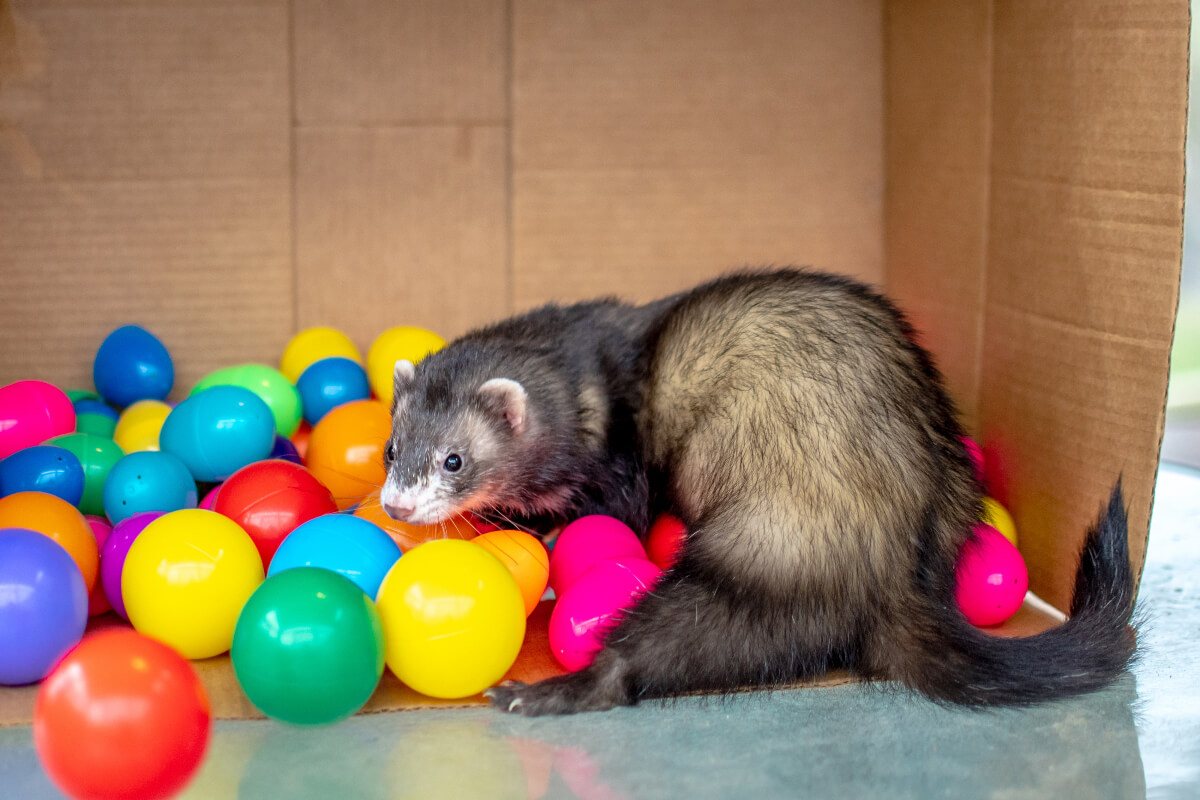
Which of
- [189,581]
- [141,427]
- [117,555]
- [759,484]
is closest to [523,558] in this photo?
[759,484]

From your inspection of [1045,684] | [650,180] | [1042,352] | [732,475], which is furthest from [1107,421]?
[650,180]

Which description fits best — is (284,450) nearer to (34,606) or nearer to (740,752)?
(34,606)

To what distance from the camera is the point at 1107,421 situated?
7.80 feet

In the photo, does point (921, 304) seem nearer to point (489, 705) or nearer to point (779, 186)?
point (779, 186)

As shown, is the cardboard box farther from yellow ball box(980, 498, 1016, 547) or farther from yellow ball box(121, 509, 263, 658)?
yellow ball box(121, 509, 263, 658)

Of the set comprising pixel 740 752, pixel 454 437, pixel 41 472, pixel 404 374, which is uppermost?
pixel 404 374

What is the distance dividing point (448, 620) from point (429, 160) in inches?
78.3

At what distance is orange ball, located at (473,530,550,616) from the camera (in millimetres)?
2379

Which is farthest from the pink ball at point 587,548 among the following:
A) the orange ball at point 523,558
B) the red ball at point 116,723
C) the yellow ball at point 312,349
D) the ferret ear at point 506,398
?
the yellow ball at point 312,349

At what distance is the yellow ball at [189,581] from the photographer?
2131mm

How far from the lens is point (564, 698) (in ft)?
6.61

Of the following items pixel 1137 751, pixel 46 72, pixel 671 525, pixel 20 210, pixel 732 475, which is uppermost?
pixel 46 72

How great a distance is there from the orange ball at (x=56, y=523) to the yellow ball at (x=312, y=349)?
1082mm

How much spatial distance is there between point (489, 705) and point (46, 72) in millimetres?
2553
